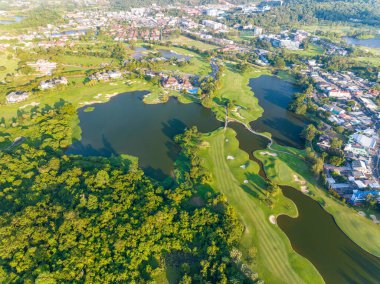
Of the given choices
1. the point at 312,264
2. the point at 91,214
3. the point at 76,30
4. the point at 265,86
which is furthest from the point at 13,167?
the point at 76,30

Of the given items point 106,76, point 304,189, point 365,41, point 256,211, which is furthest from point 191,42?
point 256,211

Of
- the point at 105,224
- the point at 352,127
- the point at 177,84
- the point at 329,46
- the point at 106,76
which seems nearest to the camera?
the point at 105,224

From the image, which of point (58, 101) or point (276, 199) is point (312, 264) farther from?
point (58, 101)

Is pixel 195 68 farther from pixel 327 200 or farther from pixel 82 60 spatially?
pixel 327 200

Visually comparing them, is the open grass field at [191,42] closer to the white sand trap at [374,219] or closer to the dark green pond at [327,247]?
the dark green pond at [327,247]

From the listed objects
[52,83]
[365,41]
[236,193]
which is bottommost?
[52,83]

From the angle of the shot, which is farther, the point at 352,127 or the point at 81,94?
the point at 81,94
